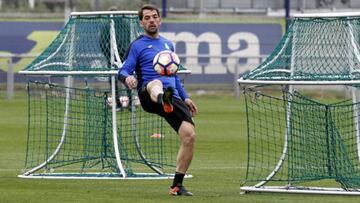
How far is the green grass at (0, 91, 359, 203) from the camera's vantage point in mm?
12547

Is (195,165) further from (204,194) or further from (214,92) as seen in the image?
(214,92)

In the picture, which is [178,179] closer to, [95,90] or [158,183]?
[158,183]

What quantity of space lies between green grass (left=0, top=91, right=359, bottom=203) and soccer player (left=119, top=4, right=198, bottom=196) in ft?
1.58

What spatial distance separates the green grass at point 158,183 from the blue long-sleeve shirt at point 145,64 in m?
1.14

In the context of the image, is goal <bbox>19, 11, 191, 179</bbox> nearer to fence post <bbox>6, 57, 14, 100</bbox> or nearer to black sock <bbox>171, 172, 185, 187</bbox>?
black sock <bbox>171, 172, 185, 187</bbox>

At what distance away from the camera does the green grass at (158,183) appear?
41.2 feet

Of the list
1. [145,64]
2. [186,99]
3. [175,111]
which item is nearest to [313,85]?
[186,99]

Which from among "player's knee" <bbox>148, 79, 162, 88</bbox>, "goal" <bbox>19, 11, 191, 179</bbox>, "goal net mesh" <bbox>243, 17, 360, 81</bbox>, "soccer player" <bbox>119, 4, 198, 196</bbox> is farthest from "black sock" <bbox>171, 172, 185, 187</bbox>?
"goal" <bbox>19, 11, 191, 179</bbox>

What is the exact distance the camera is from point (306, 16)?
43.8ft

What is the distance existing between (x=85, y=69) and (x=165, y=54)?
2237mm

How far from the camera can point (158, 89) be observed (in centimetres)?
1287

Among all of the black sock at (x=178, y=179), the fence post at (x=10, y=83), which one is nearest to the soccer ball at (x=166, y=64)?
the black sock at (x=178, y=179)

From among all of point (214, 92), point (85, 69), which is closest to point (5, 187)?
point (85, 69)

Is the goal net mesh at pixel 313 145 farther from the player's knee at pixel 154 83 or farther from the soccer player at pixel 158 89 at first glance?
the player's knee at pixel 154 83
